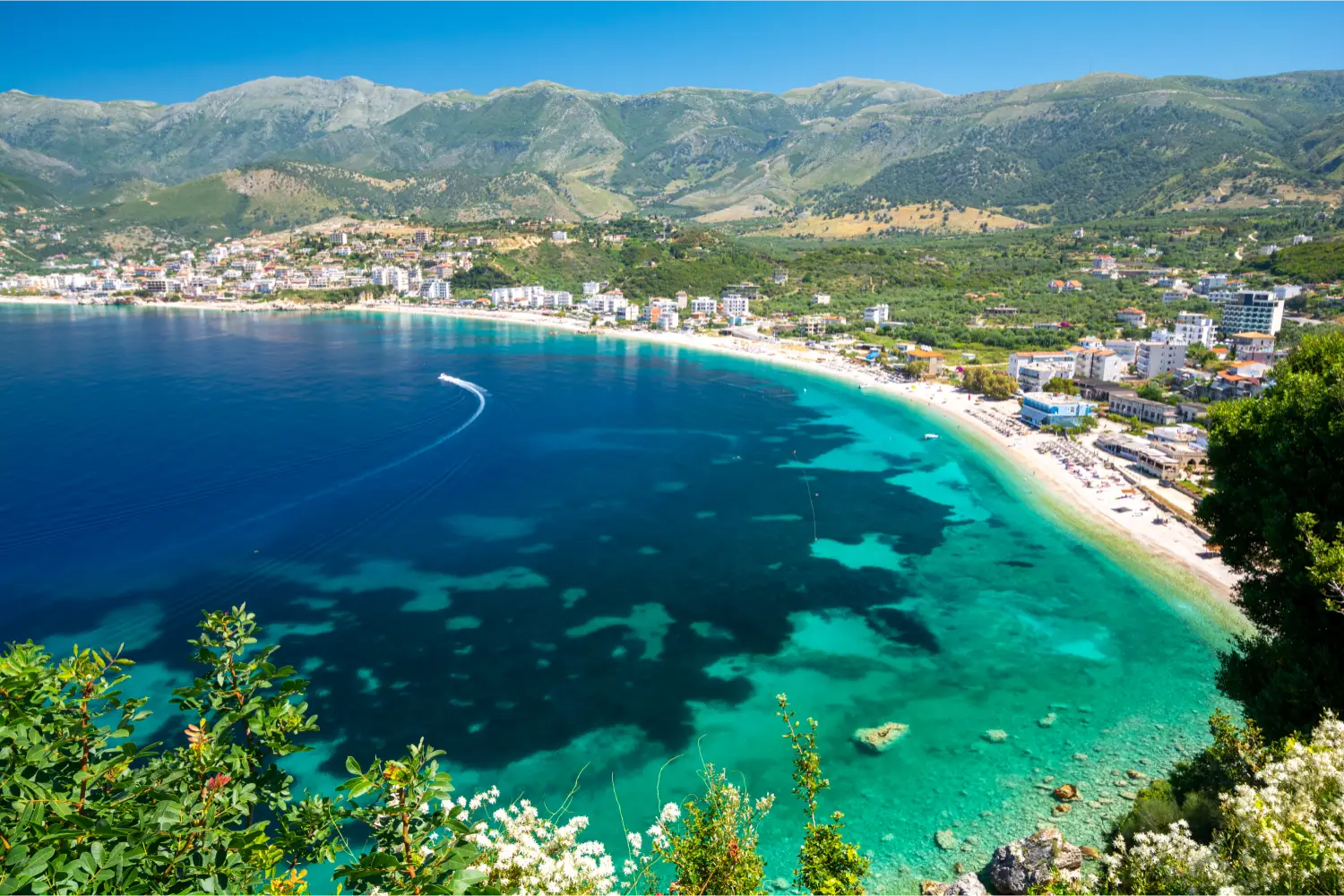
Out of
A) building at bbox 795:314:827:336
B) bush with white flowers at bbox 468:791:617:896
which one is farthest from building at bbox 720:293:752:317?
bush with white flowers at bbox 468:791:617:896

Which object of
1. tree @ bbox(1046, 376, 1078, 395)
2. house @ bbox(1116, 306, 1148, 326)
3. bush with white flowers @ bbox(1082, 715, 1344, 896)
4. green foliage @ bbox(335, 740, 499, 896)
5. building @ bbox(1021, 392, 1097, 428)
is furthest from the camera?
house @ bbox(1116, 306, 1148, 326)

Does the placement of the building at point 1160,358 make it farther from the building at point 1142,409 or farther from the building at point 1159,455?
the building at point 1159,455

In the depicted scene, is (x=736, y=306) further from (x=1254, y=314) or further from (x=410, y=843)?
(x=410, y=843)

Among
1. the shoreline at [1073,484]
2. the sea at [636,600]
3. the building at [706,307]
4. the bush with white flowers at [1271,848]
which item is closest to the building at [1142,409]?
the shoreline at [1073,484]

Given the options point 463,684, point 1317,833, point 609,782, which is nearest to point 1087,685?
point 609,782

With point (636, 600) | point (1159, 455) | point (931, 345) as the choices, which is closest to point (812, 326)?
point (931, 345)

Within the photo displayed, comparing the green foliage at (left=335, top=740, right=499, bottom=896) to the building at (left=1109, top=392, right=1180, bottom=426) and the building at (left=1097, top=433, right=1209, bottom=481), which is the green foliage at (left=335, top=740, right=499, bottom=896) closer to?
the building at (left=1097, top=433, right=1209, bottom=481)

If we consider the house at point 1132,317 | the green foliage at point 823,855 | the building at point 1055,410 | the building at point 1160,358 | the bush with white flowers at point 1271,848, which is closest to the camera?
the bush with white flowers at point 1271,848
